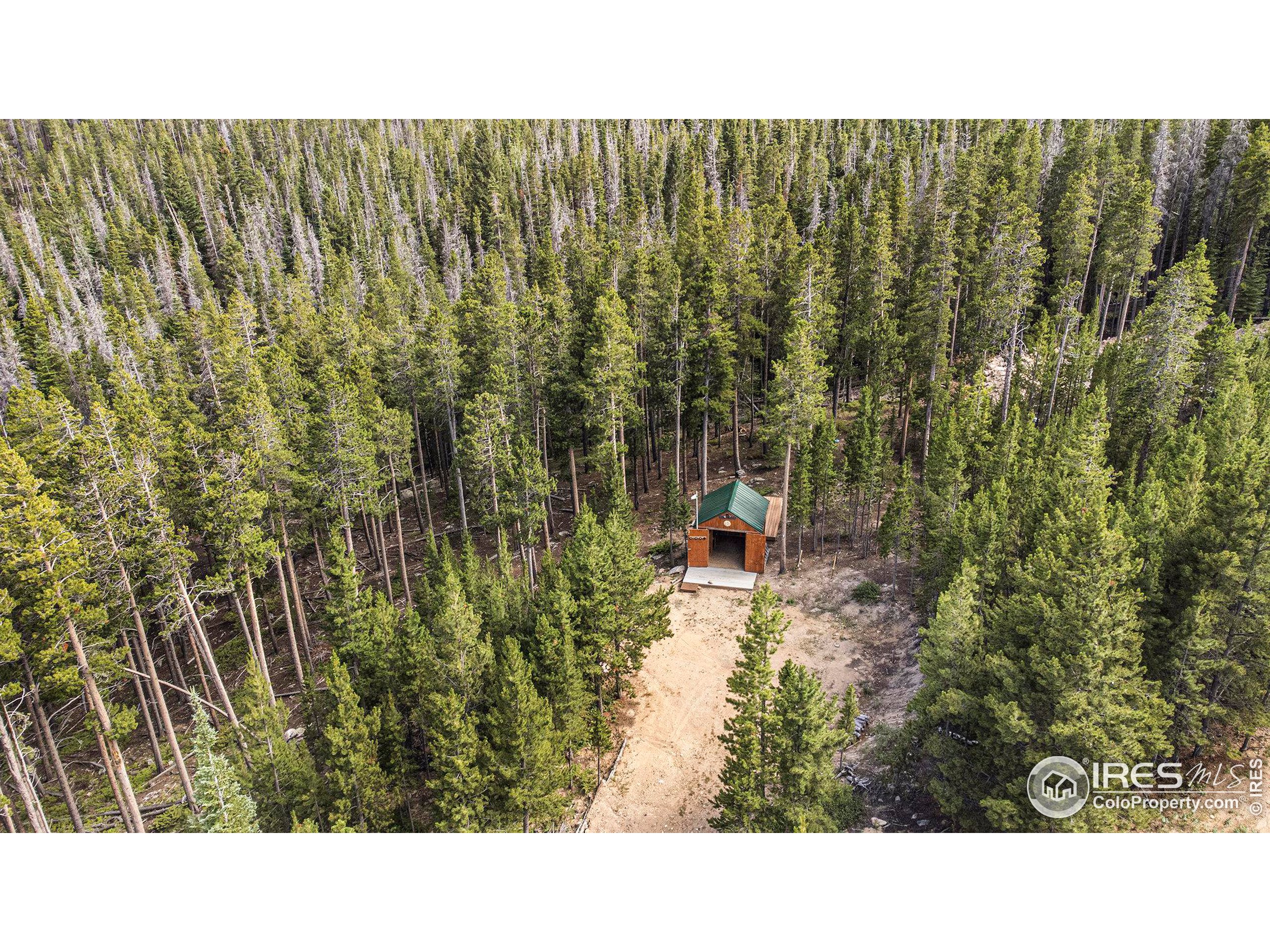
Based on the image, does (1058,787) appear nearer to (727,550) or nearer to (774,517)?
(774,517)

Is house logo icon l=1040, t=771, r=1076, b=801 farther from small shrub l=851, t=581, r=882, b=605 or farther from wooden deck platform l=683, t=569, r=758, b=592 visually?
wooden deck platform l=683, t=569, r=758, b=592

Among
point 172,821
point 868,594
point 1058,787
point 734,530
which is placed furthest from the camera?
point 734,530

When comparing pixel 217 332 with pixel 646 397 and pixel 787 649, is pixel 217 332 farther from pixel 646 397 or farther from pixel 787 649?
pixel 787 649

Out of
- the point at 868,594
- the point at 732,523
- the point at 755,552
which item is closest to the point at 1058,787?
the point at 868,594

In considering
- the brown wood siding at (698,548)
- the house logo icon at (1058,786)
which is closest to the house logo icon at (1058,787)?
the house logo icon at (1058,786)

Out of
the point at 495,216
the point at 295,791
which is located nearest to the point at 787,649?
the point at 295,791

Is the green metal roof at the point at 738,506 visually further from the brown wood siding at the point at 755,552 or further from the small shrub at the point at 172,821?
the small shrub at the point at 172,821

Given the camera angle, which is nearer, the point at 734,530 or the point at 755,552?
the point at 734,530
